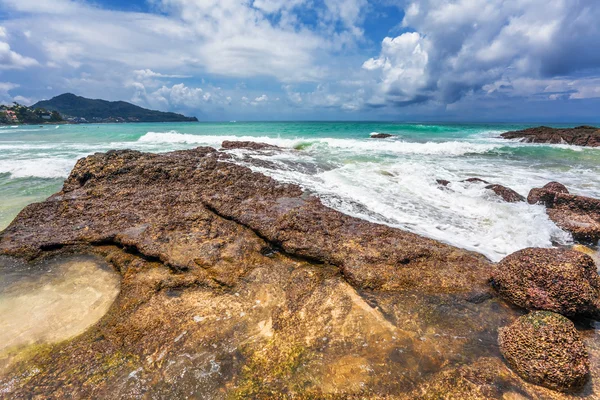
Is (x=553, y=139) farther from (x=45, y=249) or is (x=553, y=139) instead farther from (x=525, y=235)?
(x=45, y=249)

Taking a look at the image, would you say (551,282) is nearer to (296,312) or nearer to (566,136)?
(296,312)

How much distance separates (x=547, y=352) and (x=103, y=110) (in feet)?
590

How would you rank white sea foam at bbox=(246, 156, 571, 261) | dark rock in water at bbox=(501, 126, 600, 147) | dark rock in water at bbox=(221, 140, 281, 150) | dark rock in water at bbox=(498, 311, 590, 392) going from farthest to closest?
dark rock in water at bbox=(501, 126, 600, 147) < dark rock in water at bbox=(221, 140, 281, 150) < white sea foam at bbox=(246, 156, 571, 261) < dark rock in water at bbox=(498, 311, 590, 392)

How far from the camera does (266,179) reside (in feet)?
22.5

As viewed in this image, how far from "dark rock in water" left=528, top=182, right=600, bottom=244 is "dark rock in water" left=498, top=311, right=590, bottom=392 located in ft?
Answer: 11.8

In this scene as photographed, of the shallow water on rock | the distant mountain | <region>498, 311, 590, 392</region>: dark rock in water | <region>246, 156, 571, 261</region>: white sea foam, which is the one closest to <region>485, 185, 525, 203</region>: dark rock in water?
<region>246, 156, 571, 261</region>: white sea foam

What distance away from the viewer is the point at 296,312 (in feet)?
9.75

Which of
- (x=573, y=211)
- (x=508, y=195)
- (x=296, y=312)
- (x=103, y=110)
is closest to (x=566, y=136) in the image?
(x=508, y=195)

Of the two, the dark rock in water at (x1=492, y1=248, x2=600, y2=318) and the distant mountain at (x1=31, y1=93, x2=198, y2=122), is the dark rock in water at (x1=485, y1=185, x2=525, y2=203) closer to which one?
the dark rock in water at (x1=492, y1=248, x2=600, y2=318)

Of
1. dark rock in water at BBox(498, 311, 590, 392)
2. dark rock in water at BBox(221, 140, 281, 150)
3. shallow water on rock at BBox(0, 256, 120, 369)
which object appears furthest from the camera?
dark rock in water at BBox(221, 140, 281, 150)

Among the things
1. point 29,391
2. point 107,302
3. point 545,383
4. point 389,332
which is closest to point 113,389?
point 29,391

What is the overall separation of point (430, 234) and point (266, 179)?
3771 mm

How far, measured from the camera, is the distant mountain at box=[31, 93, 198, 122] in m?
136

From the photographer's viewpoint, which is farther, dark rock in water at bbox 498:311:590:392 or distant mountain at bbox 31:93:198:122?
distant mountain at bbox 31:93:198:122
